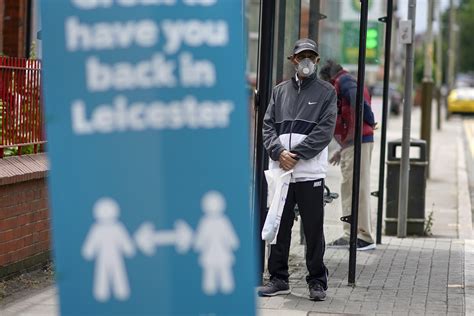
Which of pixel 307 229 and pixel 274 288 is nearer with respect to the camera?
pixel 307 229

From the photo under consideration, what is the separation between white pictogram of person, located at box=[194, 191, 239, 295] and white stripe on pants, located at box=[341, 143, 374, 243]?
20.4 ft

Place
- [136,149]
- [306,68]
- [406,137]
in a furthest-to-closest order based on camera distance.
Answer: [406,137]
[306,68]
[136,149]

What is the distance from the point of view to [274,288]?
7.64m

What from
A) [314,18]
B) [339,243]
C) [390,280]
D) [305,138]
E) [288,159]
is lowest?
[390,280]

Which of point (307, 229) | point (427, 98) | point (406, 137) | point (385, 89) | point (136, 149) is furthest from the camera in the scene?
point (427, 98)

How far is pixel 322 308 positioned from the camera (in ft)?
23.8

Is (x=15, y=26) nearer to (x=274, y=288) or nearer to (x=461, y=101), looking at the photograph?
(x=274, y=288)

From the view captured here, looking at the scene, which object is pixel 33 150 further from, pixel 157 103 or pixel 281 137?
pixel 157 103

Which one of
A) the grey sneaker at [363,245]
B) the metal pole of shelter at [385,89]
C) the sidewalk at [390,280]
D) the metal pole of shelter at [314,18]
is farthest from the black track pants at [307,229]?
the metal pole of shelter at [385,89]

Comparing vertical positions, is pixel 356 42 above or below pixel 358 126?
above

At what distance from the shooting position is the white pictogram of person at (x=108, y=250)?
3479 mm

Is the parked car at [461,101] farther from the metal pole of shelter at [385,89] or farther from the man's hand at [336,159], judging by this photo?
the man's hand at [336,159]

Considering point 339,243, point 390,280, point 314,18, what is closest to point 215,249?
point 390,280

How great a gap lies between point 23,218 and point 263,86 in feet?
7.16
